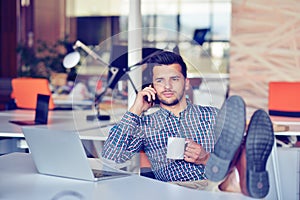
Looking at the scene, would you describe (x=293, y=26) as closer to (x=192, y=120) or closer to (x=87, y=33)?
(x=192, y=120)

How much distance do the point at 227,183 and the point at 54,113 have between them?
2.70 m

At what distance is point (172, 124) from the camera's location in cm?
208

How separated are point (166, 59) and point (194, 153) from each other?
0.43m

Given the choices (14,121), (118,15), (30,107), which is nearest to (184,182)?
(14,121)

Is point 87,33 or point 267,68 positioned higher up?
point 87,33

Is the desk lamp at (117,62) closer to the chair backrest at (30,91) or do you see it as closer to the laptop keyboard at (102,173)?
the laptop keyboard at (102,173)

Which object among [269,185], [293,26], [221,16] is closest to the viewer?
[269,185]

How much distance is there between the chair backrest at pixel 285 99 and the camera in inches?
155

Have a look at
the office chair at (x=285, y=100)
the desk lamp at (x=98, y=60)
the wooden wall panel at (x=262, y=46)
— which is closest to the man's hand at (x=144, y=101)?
the desk lamp at (x=98, y=60)

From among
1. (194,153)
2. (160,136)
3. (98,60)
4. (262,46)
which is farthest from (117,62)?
(262,46)

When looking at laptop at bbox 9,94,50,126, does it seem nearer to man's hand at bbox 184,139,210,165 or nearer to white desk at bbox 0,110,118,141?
white desk at bbox 0,110,118,141

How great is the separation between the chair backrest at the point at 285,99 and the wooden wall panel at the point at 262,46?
1171mm

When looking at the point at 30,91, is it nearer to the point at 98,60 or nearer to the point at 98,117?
the point at 98,117

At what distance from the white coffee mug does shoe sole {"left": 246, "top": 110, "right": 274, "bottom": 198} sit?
0.54m
